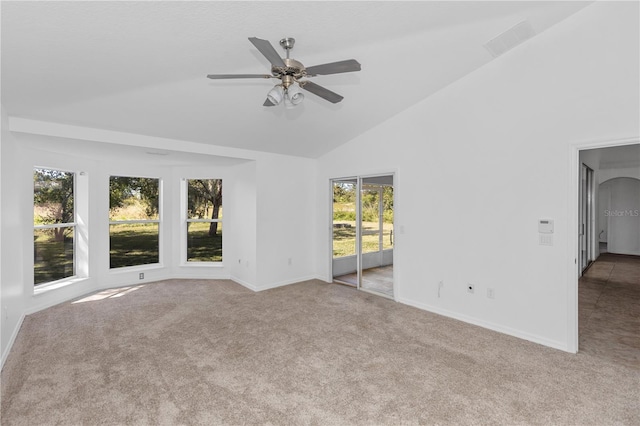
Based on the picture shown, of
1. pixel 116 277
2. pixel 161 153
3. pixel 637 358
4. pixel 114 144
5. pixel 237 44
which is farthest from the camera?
pixel 116 277

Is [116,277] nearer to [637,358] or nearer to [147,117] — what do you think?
[147,117]

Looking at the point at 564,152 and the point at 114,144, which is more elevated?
the point at 114,144

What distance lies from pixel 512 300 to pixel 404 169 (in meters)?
2.11

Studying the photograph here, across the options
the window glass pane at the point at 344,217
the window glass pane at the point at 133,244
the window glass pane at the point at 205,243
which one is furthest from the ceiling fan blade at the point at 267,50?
the window glass pane at the point at 133,244

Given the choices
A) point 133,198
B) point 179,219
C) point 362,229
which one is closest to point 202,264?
point 179,219

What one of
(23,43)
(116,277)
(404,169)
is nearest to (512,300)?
(404,169)

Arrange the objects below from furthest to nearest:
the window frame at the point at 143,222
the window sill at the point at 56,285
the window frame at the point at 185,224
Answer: the window frame at the point at 185,224 < the window frame at the point at 143,222 < the window sill at the point at 56,285

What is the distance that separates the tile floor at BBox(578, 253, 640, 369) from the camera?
118 inches

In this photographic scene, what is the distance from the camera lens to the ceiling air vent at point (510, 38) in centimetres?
292

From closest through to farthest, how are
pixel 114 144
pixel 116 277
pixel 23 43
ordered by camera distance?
pixel 23 43, pixel 114 144, pixel 116 277

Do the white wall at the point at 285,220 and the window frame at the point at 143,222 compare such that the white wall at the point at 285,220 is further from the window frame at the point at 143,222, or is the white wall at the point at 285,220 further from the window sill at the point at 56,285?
the window sill at the point at 56,285

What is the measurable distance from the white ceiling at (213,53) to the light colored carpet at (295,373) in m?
2.46

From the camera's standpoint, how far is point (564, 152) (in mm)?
3043

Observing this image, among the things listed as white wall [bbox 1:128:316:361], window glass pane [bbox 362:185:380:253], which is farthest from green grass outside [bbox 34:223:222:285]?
window glass pane [bbox 362:185:380:253]
